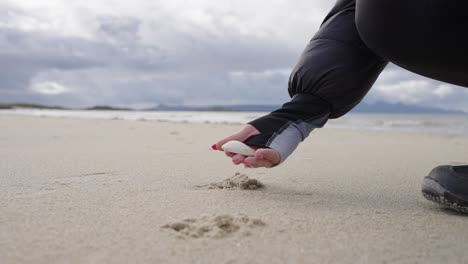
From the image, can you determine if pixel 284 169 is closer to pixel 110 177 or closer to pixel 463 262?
pixel 110 177

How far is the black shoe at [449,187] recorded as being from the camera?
44.8 inches

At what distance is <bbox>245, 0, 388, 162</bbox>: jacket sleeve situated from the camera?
→ 1.34m

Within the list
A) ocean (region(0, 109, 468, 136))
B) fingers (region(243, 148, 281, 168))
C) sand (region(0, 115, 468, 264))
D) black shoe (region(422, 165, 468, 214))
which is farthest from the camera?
ocean (region(0, 109, 468, 136))

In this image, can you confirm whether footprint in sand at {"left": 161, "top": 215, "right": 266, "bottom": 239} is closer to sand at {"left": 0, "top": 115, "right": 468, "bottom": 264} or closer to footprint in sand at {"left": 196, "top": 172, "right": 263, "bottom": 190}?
sand at {"left": 0, "top": 115, "right": 468, "bottom": 264}

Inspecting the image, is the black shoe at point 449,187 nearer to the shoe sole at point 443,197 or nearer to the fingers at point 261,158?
the shoe sole at point 443,197

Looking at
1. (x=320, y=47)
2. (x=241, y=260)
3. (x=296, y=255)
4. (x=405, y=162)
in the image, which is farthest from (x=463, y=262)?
(x=405, y=162)

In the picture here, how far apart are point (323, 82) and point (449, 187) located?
46 cm

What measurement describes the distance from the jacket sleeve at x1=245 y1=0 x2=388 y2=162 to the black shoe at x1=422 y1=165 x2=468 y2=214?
361 millimetres

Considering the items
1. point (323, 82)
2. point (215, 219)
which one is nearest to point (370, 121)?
point (323, 82)

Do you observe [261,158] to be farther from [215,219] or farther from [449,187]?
[449,187]

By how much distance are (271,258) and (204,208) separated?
36 cm

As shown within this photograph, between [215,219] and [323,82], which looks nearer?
[215,219]

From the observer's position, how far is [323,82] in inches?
53.5

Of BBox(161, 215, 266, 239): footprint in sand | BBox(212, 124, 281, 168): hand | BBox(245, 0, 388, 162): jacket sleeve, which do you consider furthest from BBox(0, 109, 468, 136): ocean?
BBox(161, 215, 266, 239): footprint in sand
